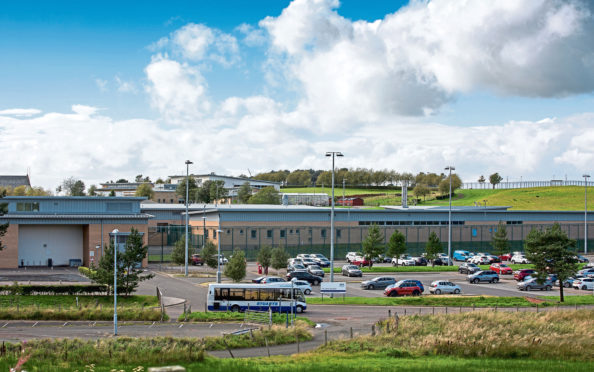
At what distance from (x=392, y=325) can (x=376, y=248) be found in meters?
36.9

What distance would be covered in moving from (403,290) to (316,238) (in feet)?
130

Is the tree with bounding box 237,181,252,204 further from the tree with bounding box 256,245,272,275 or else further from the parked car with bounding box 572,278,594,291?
the parked car with bounding box 572,278,594,291

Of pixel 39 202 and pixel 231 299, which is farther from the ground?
pixel 39 202

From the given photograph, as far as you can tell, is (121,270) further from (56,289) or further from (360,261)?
(360,261)

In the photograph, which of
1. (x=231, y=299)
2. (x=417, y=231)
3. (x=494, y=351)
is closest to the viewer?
(x=494, y=351)

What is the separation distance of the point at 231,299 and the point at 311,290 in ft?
41.3

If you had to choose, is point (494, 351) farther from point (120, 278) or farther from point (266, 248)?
point (266, 248)

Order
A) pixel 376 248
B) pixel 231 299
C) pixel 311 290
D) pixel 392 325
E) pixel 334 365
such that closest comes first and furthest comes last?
pixel 334 365 < pixel 392 325 < pixel 231 299 < pixel 311 290 < pixel 376 248

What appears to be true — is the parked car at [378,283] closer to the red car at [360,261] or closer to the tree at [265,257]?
the tree at [265,257]

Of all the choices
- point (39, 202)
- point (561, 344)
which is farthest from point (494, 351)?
point (39, 202)

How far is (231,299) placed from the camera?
124 ft

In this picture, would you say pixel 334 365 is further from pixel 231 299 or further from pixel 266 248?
pixel 266 248

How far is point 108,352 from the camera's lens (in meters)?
23.3

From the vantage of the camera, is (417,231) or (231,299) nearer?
(231,299)
